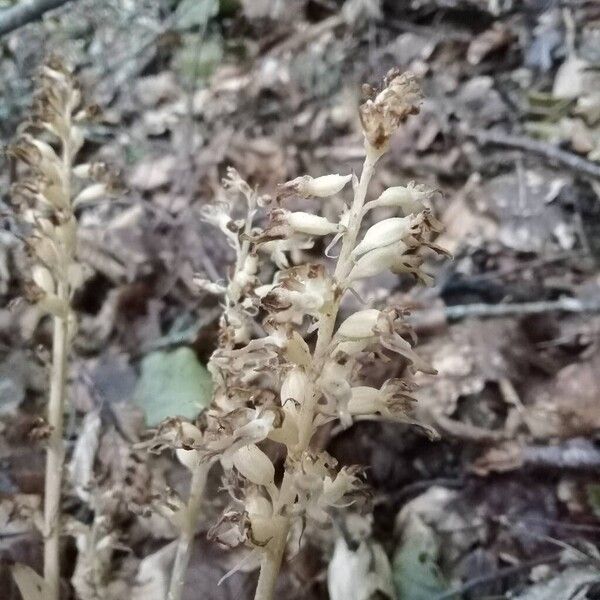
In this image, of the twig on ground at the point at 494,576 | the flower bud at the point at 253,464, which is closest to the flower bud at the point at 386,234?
the flower bud at the point at 253,464

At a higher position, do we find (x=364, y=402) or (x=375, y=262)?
(x=375, y=262)

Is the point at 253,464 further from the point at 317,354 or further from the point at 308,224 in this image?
the point at 308,224

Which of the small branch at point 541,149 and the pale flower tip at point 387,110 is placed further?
the small branch at point 541,149

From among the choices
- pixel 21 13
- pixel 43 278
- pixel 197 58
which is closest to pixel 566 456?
pixel 43 278

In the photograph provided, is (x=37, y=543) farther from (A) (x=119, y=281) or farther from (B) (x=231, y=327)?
(A) (x=119, y=281)

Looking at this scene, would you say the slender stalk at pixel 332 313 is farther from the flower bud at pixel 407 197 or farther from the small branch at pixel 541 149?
the small branch at pixel 541 149

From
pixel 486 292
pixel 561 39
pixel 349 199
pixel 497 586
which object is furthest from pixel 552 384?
pixel 561 39
